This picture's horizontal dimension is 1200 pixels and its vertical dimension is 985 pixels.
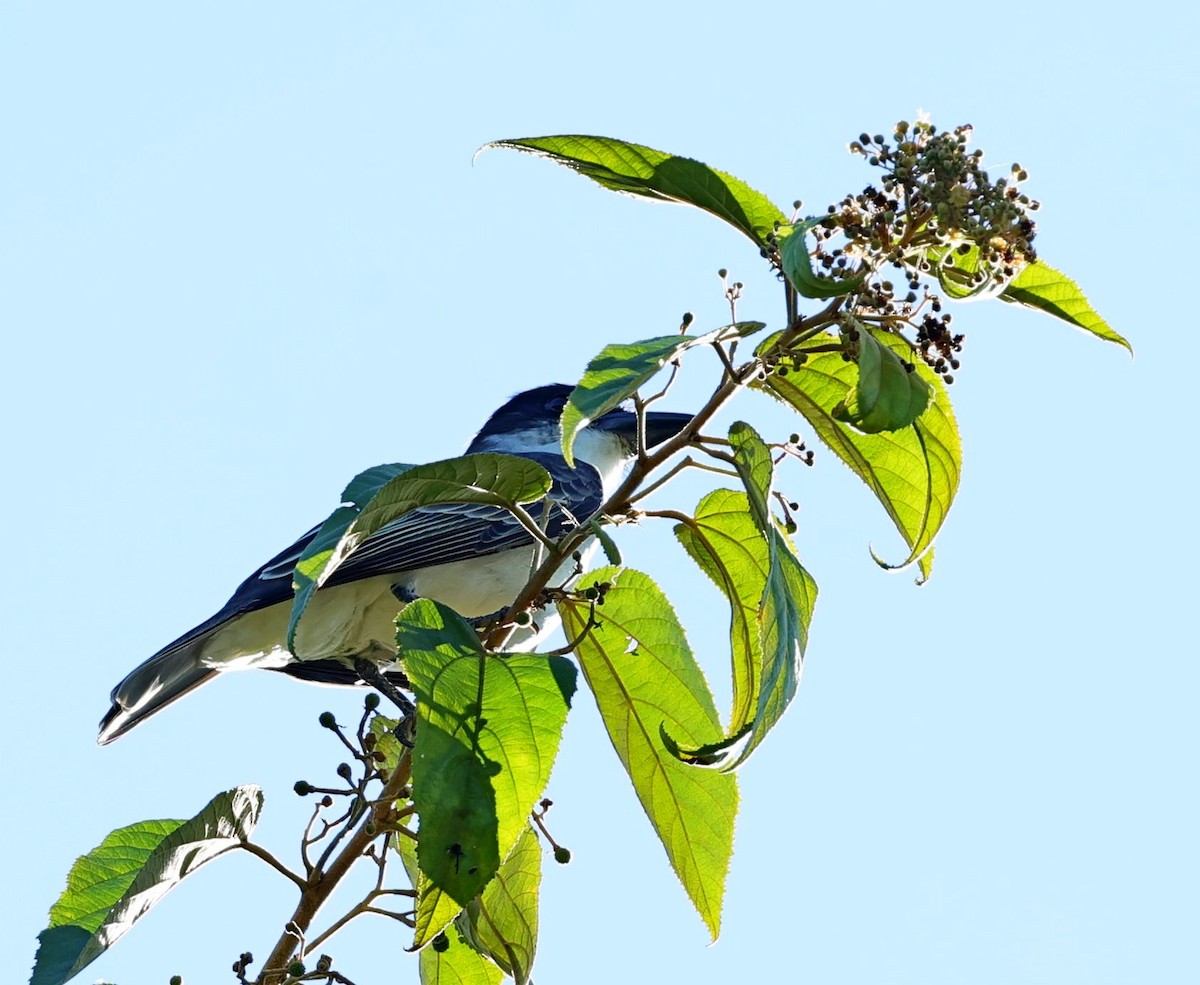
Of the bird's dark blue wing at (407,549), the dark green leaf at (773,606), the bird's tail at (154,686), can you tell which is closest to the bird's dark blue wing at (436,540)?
the bird's dark blue wing at (407,549)

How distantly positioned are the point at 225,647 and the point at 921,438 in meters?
3.29

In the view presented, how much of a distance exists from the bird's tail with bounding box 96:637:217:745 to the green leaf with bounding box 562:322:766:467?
3.27 metres

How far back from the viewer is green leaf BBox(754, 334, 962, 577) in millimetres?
2682

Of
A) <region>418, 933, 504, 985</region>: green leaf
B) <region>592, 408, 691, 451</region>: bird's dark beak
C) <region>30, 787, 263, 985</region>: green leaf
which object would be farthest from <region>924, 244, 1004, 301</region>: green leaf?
<region>592, 408, 691, 451</region>: bird's dark beak

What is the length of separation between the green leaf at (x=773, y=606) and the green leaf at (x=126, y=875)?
975 millimetres

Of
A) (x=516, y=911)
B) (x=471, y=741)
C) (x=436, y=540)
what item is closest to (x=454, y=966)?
(x=516, y=911)

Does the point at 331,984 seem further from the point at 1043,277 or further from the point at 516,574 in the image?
the point at 516,574

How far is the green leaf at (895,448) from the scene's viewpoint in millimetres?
2682

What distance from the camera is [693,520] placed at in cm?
285

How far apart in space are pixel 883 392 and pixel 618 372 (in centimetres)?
38

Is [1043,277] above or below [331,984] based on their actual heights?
above

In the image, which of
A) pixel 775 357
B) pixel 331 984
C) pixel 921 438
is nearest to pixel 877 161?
pixel 775 357

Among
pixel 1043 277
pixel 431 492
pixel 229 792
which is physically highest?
pixel 1043 277

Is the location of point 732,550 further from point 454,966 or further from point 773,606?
point 454,966
